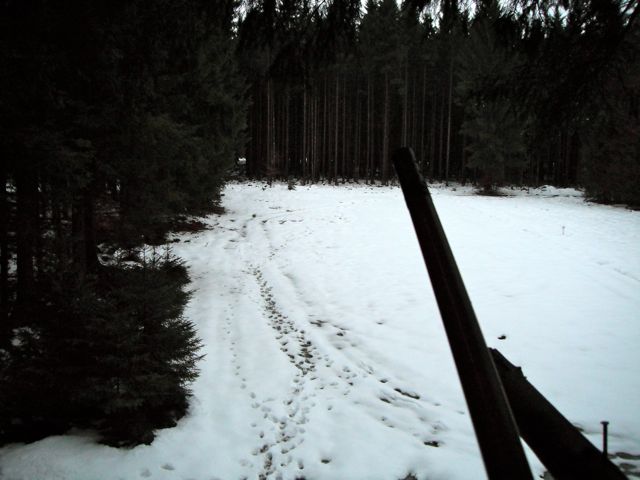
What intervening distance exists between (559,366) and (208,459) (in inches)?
189

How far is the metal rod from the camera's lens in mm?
1042

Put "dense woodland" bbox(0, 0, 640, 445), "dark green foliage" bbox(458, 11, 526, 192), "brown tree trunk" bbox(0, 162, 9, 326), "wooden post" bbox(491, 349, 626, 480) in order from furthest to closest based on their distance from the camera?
"dark green foliage" bbox(458, 11, 526, 192) < "brown tree trunk" bbox(0, 162, 9, 326) < "dense woodland" bbox(0, 0, 640, 445) < "wooden post" bbox(491, 349, 626, 480)

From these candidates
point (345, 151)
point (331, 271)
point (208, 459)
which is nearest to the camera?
point (208, 459)

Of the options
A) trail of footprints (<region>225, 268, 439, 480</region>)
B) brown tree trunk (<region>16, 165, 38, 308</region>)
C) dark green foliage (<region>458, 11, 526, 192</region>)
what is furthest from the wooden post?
dark green foliage (<region>458, 11, 526, 192</region>)

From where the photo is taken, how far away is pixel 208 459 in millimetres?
3660

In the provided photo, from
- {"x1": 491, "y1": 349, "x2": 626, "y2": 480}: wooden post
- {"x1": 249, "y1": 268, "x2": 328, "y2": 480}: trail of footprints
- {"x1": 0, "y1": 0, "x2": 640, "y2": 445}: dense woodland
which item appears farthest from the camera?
{"x1": 249, "y1": 268, "x2": 328, "y2": 480}: trail of footprints

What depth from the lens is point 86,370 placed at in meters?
3.71

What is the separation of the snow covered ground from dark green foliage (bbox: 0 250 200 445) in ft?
0.77

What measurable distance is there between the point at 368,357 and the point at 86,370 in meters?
3.82

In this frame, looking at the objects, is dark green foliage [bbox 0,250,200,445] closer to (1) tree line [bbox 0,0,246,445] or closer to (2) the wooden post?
(1) tree line [bbox 0,0,246,445]

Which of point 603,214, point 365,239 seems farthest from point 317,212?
point 603,214

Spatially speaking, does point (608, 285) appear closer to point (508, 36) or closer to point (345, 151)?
point (508, 36)

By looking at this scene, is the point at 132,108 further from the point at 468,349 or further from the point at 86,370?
the point at 468,349

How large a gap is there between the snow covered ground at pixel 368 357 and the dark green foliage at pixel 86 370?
0.23m
